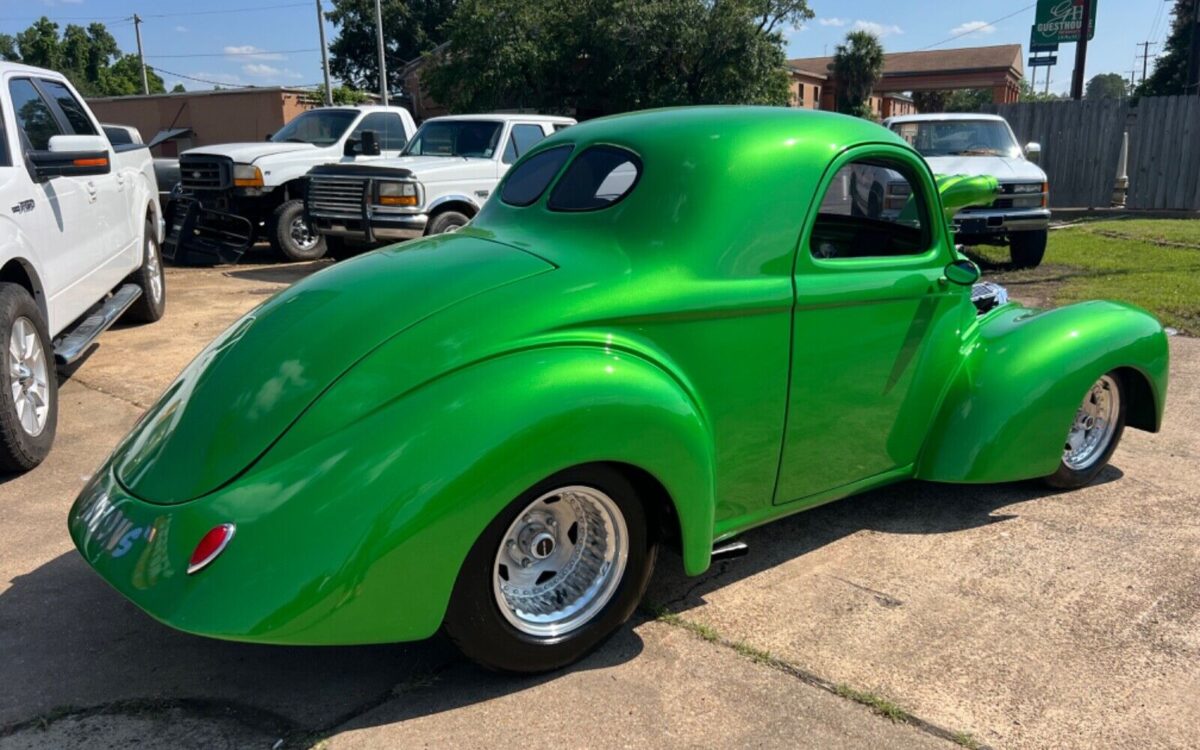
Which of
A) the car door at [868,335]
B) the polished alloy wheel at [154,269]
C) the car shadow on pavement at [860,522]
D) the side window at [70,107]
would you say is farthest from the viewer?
the polished alloy wheel at [154,269]

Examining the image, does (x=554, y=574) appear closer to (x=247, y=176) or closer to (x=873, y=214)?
(x=873, y=214)

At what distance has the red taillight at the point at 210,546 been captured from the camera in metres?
2.42

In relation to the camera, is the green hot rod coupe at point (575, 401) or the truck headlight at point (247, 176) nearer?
the green hot rod coupe at point (575, 401)

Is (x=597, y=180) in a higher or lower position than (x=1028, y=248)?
higher

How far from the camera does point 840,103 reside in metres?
45.2

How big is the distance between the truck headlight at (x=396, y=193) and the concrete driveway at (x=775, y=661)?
6197 mm

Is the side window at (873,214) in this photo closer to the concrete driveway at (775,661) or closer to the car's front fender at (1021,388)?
the car's front fender at (1021,388)

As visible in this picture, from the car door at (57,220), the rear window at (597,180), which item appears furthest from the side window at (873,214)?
the car door at (57,220)

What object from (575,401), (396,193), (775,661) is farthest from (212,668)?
(396,193)

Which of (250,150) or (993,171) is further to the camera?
(250,150)

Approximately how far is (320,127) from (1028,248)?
926 centimetres

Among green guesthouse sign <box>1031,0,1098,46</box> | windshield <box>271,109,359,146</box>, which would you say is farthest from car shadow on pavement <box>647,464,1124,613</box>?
green guesthouse sign <box>1031,0,1098,46</box>

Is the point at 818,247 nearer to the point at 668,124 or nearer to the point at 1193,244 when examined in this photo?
the point at 668,124

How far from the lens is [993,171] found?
1059 cm
